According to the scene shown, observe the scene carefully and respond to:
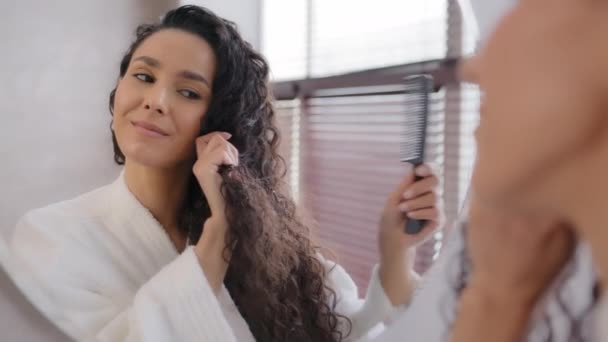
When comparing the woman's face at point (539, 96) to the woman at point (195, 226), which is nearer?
the woman's face at point (539, 96)

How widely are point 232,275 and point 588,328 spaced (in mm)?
154

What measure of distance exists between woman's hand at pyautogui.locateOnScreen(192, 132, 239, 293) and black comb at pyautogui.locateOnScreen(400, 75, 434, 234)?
0.08 metres

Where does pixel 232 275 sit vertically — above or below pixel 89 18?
below

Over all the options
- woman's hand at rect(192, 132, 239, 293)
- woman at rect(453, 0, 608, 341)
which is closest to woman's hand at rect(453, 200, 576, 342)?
woman at rect(453, 0, 608, 341)

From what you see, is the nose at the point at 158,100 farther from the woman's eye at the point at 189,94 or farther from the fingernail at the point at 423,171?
the fingernail at the point at 423,171

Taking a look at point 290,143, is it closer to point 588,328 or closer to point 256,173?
point 256,173

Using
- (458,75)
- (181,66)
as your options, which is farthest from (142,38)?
(458,75)

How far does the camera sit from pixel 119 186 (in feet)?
0.82

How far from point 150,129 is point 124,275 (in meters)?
0.07

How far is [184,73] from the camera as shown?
0.77 ft

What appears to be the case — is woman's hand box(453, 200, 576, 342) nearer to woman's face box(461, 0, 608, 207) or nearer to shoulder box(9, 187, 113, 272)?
woman's face box(461, 0, 608, 207)

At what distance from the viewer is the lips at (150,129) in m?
0.24

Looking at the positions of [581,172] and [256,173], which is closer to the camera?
[581,172]

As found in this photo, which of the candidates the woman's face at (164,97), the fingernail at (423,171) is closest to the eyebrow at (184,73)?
the woman's face at (164,97)
